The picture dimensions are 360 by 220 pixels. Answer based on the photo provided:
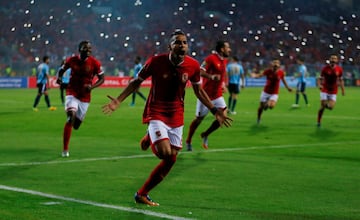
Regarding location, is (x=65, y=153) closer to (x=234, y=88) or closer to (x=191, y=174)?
(x=191, y=174)

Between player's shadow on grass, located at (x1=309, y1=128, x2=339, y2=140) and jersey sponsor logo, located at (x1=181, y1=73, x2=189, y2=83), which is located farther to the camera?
player's shadow on grass, located at (x1=309, y1=128, x2=339, y2=140)

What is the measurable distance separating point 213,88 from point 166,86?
7922 millimetres

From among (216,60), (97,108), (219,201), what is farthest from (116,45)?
(219,201)

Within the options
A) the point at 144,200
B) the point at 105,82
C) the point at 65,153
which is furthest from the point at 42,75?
the point at 105,82

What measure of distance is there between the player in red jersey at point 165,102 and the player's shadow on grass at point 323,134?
10.7 m

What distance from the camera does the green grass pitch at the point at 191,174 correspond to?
9.59 meters

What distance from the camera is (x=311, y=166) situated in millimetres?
14367

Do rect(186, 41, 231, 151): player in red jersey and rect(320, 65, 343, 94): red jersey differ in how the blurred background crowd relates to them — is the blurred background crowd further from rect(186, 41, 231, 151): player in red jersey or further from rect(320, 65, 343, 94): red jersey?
rect(186, 41, 231, 151): player in red jersey

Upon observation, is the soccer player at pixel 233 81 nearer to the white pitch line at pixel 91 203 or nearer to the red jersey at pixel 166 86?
the white pitch line at pixel 91 203

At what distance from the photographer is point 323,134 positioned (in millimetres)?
21656

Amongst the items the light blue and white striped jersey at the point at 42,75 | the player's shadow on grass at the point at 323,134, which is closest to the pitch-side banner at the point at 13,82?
the light blue and white striped jersey at the point at 42,75

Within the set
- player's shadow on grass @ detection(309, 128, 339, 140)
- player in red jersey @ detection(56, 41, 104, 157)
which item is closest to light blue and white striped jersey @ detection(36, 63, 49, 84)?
player's shadow on grass @ detection(309, 128, 339, 140)

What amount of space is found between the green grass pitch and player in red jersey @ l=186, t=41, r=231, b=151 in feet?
1.33

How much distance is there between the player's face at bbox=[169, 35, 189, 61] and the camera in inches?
397
